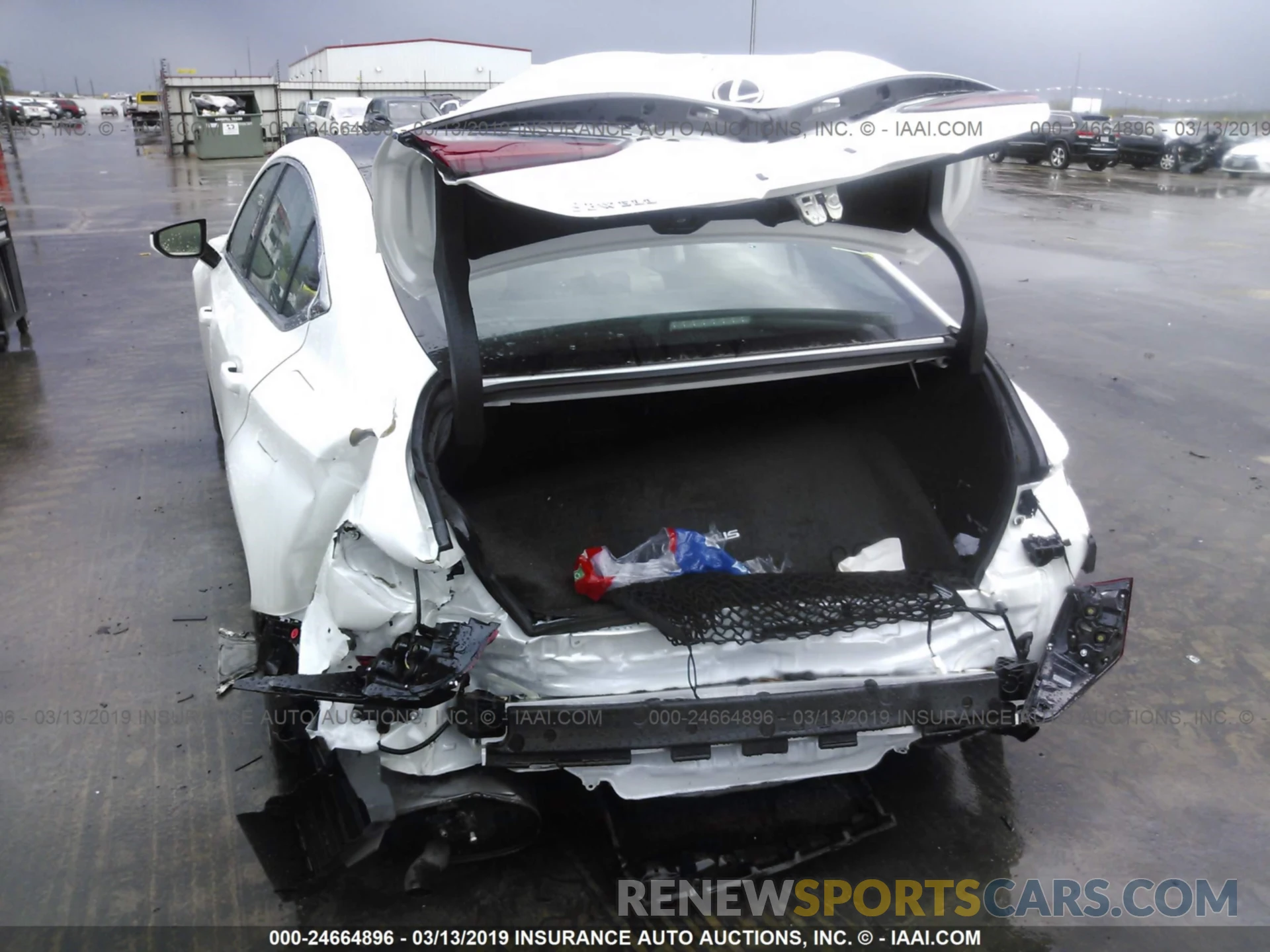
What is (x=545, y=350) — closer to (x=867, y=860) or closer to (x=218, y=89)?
(x=867, y=860)

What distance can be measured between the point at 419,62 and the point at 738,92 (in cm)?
5236

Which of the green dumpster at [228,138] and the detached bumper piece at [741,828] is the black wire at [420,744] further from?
the green dumpster at [228,138]

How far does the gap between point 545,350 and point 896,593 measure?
3.84 ft

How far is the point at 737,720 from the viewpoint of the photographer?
7.67ft

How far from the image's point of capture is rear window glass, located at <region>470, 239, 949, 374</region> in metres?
2.82

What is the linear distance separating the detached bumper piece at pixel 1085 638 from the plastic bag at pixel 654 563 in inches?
33.5

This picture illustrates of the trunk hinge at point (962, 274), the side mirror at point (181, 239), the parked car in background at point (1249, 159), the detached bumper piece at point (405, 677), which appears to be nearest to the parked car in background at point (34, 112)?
the parked car in background at point (1249, 159)

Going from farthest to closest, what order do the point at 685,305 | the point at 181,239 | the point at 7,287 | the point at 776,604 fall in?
the point at 7,287 → the point at 181,239 → the point at 685,305 → the point at 776,604

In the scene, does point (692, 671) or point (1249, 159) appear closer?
point (692, 671)

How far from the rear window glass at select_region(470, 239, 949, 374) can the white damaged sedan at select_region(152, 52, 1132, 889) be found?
0.01 metres

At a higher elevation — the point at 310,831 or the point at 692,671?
the point at 692,671

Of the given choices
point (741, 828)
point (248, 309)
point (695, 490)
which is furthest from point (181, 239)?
point (741, 828)

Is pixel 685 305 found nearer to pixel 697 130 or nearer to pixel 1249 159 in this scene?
pixel 697 130

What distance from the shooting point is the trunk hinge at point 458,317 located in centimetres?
237
